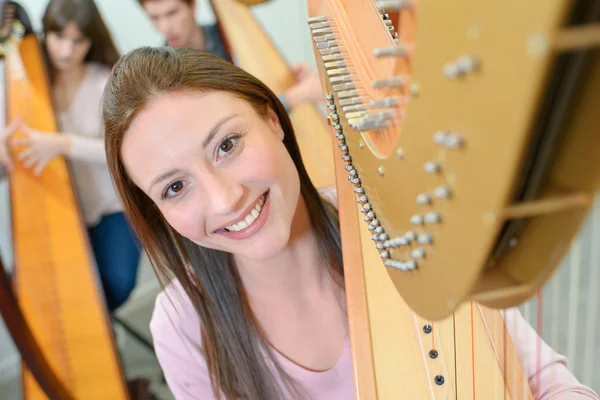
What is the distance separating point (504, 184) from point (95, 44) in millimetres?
1731

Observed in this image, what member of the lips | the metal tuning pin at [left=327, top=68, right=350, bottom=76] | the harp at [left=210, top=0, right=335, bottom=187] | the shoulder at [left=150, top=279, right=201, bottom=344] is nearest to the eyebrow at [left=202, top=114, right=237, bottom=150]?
the lips

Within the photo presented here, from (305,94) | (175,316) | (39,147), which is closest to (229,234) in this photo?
(175,316)

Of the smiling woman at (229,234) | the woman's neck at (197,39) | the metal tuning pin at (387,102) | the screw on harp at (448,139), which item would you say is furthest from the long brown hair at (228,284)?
the woman's neck at (197,39)

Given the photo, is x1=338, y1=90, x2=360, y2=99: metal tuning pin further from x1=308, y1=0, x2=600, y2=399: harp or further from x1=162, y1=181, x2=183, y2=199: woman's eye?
x1=162, y1=181, x2=183, y2=199: woman's eye

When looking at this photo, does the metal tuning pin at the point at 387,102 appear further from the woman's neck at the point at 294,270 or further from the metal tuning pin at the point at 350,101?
the woman's neck at the point at 294,270

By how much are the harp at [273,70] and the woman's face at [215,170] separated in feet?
2.35

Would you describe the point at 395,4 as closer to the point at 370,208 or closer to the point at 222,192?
the point at 370,208

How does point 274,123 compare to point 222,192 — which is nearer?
point 222,192

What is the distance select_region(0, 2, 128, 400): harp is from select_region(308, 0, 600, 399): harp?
1.26m

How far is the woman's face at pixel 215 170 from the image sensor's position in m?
0.73

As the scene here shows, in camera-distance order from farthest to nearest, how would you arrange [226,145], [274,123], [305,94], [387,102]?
[305,94]
[274,123]
[226,145]
[387,102]

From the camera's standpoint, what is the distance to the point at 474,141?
301mm

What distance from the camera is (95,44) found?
180 cm

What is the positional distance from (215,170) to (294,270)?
26 cm
